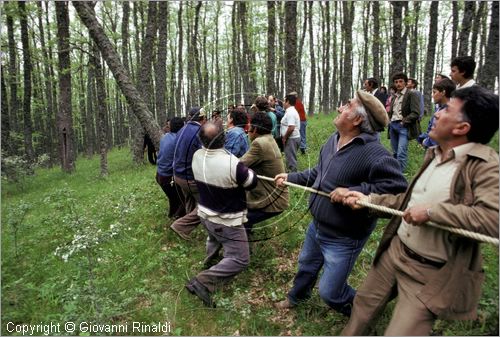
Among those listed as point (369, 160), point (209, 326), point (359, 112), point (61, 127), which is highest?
point (359, 112)

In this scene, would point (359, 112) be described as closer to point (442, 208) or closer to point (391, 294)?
point (442, 208)

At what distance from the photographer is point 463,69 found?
5.85 metres

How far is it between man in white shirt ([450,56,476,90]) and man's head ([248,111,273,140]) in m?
3.28

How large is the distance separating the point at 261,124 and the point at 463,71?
3.49 metres

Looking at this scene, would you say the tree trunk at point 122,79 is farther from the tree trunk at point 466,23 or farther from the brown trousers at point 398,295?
the tree trunk at point 466,23

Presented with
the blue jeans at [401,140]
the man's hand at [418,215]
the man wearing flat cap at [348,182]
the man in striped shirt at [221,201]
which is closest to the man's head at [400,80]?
the blue jeans at [401,140]

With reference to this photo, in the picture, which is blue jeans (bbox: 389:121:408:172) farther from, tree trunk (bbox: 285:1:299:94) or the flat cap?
the flat cap

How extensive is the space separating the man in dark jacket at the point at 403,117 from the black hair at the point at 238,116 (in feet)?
12.7

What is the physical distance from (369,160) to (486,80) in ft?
26.8

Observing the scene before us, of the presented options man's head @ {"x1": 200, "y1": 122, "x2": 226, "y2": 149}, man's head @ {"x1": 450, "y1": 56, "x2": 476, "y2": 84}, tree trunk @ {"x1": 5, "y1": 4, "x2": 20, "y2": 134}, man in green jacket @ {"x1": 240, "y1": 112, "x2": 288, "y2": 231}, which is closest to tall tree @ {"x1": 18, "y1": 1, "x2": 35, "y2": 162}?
tree trunk @ {"x1": 5, "y1": 4, "x2": 20, "y2": 134}

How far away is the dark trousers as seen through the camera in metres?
6.94

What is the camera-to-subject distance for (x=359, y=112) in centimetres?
342

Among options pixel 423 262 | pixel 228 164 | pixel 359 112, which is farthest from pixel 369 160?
pixel 228 164

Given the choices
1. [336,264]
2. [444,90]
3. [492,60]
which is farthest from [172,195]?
[492,60]
